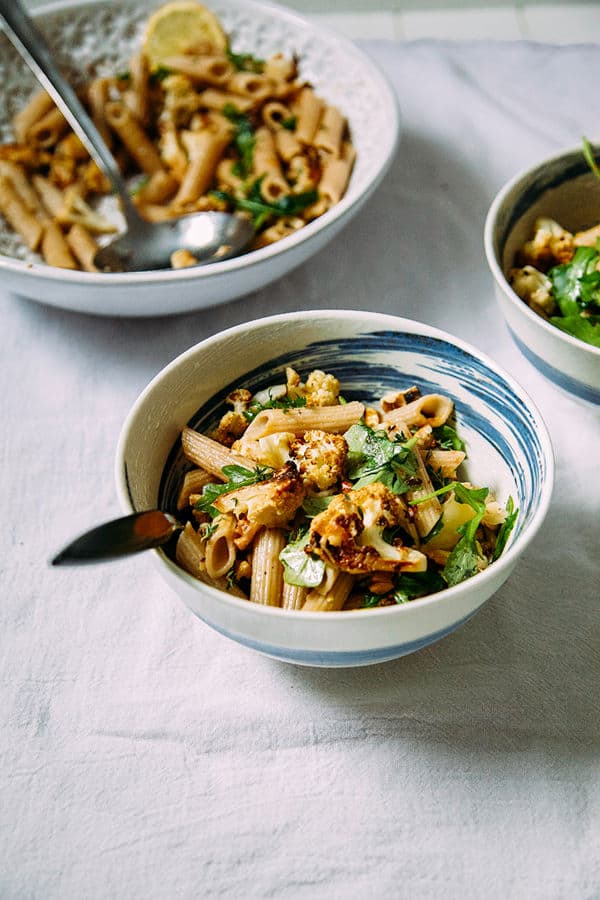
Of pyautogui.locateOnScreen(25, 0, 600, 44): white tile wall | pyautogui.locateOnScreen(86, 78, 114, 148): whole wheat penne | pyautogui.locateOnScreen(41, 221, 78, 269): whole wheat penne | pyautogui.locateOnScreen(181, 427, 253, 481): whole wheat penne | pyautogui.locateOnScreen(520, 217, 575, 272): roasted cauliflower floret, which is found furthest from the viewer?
pyautogui.locateOnScreen(25, 0, 600, 44): white tile wall

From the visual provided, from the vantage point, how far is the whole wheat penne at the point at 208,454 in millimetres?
1044

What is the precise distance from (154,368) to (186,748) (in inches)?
24.5

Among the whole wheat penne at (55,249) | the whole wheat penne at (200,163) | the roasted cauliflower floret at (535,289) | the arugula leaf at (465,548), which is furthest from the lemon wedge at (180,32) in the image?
the arugula leaf at (465,548)

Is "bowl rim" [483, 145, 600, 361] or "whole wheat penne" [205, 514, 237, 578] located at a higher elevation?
"bowl rim" [483, 145, 600, 361]

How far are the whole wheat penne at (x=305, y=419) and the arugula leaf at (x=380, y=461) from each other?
0.04 m

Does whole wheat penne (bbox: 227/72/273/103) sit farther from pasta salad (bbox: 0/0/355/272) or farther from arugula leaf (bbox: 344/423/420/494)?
arugula leaf (bbox: 344/423/420/494)

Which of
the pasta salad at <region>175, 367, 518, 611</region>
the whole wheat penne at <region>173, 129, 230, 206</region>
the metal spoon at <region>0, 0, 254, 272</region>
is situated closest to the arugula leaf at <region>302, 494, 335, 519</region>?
the pasta salad at <region>175, 367, 518, 611</region>

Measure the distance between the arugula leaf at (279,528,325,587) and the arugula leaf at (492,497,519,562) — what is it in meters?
0.21

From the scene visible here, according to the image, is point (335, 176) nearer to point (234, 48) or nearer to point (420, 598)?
point (234, 48)

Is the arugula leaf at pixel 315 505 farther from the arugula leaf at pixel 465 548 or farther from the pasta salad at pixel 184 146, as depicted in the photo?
the pasta salad at pixel 184 146

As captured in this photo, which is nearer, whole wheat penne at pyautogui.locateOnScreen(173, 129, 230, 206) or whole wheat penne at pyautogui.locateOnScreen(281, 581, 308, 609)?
whole wheat penne at pyautogui.locateOnScreen(281, 581, 308, 609)

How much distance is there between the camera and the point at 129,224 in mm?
A: 1530

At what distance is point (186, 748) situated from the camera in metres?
0.98

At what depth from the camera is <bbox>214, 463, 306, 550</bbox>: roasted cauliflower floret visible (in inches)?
36.8
